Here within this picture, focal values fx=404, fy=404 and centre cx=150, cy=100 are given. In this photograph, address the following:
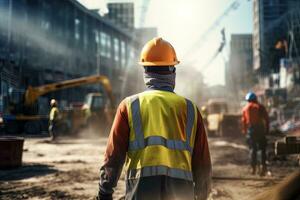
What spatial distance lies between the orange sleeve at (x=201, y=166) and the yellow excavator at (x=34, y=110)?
2076 cm

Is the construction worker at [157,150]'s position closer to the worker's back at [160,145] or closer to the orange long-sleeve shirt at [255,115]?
the worker's back at [160,145]

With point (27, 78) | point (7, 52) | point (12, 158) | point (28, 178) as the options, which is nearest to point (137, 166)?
point (28, 178)

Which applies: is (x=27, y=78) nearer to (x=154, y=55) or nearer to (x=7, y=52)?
(x=7, y=52)

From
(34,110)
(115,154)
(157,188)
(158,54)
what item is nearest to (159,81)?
(158,54)

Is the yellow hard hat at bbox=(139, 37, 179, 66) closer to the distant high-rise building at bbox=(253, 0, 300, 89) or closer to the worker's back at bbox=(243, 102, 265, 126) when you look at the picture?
the worker's back at bbox=(243, 102, 265, 126)

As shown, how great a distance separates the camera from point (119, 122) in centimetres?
265

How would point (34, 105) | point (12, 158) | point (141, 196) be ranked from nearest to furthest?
point (141, 196) → point (12, 158) → point (34, 105)

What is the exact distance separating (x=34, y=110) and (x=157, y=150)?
75.6 ft

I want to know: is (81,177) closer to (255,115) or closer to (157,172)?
(255,115)

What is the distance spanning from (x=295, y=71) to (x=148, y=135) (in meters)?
45.3

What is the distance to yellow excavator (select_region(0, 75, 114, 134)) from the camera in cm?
2347

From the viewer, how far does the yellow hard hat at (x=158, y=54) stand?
A: 2844 millimetres

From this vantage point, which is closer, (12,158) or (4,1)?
(12,158)

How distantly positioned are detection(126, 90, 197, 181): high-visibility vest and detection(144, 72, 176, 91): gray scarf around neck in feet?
0.30
